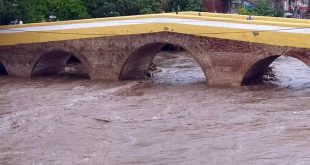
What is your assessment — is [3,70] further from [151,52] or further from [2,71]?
[151,52]

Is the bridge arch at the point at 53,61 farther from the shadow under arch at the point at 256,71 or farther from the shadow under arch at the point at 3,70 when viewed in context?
the shadow under arch at the point at 256,71

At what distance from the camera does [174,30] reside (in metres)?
28.7

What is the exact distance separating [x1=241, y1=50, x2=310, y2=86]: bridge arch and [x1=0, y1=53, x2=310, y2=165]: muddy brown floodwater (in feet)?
1.92

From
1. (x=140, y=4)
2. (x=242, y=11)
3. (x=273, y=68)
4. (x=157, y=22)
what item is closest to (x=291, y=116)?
(x=157, y=22)

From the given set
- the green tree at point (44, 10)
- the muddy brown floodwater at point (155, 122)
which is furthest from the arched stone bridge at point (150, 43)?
the green tree at point (44, 10)

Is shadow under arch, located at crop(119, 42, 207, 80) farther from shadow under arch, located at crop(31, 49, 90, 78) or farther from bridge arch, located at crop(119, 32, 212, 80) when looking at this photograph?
shadow under arch, located at crop(31, 49, 90, 78)

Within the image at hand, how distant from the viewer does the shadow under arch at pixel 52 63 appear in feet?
107

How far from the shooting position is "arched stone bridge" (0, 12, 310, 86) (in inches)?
1051

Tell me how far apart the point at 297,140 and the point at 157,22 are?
1118cm

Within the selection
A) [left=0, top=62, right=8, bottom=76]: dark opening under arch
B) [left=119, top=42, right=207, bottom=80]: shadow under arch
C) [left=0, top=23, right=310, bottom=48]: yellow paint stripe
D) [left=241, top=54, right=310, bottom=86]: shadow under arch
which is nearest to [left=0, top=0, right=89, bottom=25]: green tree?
[left=0, top=62, right=8, bottom=76]: dark opening under arch

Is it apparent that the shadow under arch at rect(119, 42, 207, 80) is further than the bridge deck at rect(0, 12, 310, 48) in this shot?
Yes

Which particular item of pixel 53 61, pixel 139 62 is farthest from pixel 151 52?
pixel 53 61

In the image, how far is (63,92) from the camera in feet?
93.8

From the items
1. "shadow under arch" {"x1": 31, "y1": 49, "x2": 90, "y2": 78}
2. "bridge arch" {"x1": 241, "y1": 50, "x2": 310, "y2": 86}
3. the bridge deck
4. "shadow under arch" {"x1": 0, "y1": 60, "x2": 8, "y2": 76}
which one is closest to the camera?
"bridge arch" {"x1": 241, "y1": 50, "x2": 310, "y2": 86}
